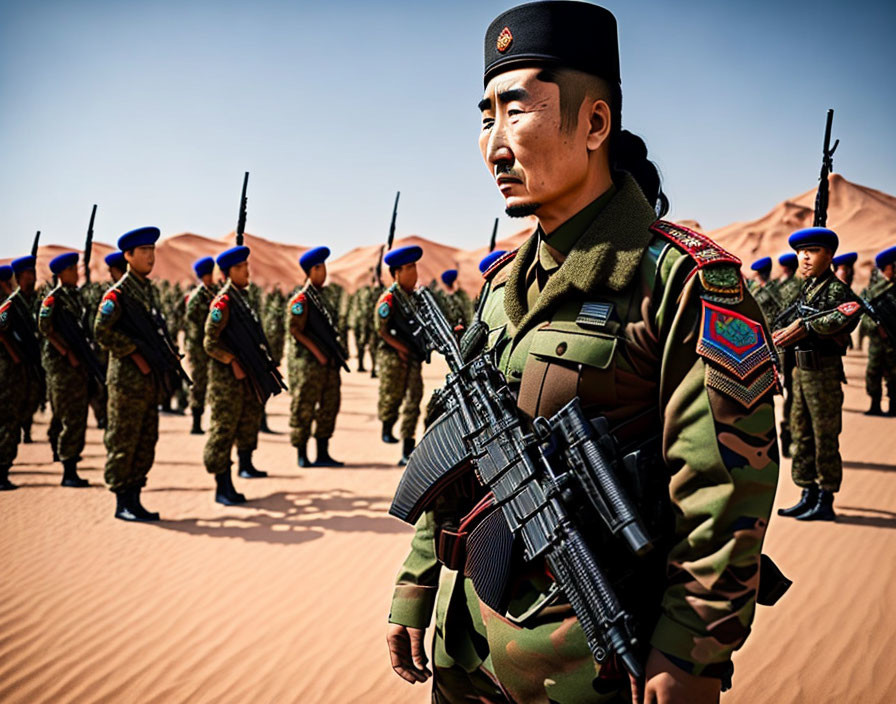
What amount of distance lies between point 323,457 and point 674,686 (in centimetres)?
729

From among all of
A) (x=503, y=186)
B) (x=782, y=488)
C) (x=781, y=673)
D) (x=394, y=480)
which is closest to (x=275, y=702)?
(x=781, y=673)

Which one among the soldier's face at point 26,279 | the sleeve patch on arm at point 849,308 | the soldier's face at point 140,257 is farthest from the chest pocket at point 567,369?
the soldier's face at point 26,279

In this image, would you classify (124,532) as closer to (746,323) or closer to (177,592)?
(177,592)

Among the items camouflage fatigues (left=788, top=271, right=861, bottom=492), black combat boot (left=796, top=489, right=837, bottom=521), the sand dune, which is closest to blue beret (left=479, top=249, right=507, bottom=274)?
camouflage fatigues (left=788, top=271, right=861, bottom=492)

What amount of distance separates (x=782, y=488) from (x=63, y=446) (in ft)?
25.7

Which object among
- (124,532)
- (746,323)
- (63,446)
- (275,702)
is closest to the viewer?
(746,323)

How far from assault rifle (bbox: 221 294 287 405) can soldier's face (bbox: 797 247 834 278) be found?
5134 mm

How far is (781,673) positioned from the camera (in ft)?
11.3

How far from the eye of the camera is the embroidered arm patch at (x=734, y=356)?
1.16m

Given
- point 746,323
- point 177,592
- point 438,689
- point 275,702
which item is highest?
point 746,323

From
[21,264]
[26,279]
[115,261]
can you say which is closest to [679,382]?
[26,279]

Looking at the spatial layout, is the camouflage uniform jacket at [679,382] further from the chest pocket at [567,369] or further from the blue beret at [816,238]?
the blue beret at [816,238]

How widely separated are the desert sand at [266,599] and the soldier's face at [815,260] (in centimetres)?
229

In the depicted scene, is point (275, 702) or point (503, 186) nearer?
point (503, 186)
